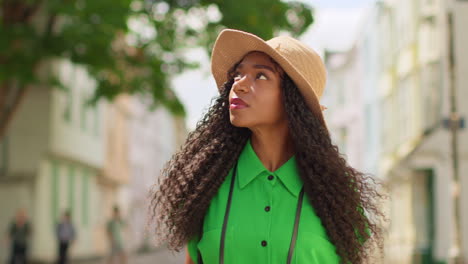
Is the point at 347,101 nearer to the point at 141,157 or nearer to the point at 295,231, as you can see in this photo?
the point at 141,157

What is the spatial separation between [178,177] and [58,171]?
27712 mm

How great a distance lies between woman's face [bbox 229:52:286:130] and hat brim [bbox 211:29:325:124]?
0.04 meters

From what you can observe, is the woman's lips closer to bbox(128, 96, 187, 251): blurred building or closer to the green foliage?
the green foliage

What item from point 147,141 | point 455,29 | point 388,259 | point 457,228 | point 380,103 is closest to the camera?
point 457,228

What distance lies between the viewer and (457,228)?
44.9 feet

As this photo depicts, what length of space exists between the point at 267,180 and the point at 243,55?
462mm

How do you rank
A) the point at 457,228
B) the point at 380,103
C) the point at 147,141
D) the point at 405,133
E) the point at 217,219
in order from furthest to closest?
the point at 147,141 → the point at 380,103 → the point at 405,133 → the point at 457,228 → the point at 217,219

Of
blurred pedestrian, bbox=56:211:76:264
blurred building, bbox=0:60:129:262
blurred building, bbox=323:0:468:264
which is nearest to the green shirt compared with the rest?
blurred building, bbox=323:0:468:264

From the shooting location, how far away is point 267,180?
113 inches

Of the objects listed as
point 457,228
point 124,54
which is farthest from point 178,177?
point 124,54

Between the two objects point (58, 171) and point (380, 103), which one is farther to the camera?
point (380, 103)

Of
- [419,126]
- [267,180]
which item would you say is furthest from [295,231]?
[419,126]

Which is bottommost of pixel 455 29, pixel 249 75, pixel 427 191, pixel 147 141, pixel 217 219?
pixel 217 219

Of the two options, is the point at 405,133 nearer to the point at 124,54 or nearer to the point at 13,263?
the point at 124,54
